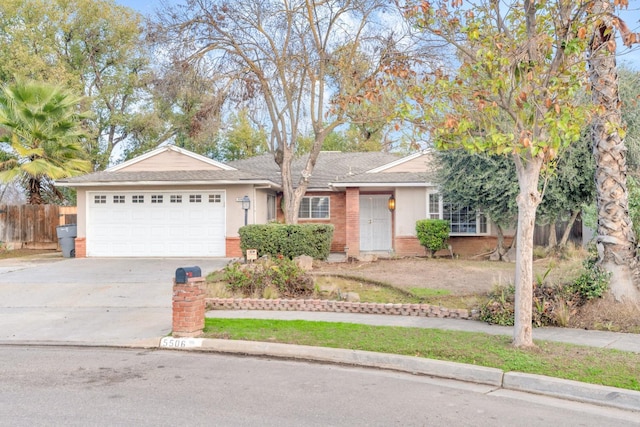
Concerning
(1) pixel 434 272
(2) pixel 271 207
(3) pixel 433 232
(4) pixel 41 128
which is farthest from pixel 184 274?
(4) pixel 41 128

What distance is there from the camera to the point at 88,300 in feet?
38.3

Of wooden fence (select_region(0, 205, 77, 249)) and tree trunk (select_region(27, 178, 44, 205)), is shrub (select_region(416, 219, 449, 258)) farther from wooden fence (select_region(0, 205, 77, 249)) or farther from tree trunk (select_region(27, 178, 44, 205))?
tree trunk (select_region(27, 178, 44, 205))

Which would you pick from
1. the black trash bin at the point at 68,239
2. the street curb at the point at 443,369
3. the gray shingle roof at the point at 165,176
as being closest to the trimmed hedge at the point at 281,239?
the gray shingle roof at the point at 165,176

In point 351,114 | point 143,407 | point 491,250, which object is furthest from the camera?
point 491,250

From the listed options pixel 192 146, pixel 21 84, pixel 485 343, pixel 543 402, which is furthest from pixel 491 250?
pixel 192 146

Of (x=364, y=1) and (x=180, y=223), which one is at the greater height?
(x=364, y=1)

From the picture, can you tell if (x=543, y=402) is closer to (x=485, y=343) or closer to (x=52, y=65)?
(x=485, y=343)

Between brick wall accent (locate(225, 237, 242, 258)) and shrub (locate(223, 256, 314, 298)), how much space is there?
24.8 feet

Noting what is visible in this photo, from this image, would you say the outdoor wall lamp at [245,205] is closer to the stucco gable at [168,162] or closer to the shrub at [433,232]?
the stucco gable at [168,162]

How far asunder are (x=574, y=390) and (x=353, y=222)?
1445 cm

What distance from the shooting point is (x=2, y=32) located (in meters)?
28.5

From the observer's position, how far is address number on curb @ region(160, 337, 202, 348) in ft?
26.2

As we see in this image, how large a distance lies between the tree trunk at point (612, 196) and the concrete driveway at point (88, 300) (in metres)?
7.35

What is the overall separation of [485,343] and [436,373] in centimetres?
117
